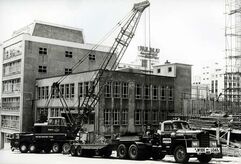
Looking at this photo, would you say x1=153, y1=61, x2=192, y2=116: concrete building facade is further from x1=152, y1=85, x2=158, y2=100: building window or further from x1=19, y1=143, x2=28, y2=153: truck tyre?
x1=19, y1=143, x2=28, y2=153: truck tyre

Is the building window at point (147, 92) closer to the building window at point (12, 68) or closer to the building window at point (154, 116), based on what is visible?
the building window at point (154, 116)

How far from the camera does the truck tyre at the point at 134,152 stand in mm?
23606

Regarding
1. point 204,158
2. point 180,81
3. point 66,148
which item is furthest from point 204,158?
point 180,81

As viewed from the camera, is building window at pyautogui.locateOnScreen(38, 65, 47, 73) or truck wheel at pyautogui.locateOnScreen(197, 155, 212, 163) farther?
building window at pyautogui.locateOnScreen(38, 65, 47, 73)

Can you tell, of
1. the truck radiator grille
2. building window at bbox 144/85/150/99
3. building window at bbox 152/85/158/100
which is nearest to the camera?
the truck radiator grille

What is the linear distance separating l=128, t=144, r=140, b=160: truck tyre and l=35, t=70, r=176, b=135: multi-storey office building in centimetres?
1873

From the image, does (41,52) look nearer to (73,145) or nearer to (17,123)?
(17,123)

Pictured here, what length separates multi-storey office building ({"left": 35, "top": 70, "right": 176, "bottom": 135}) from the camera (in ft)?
144

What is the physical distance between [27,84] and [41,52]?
230 inches

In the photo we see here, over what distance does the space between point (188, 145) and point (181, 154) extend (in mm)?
798

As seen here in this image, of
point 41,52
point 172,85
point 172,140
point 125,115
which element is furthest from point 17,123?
point 172,140

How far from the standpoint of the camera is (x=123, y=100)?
4600 cm

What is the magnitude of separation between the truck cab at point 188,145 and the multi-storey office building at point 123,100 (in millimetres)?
20036

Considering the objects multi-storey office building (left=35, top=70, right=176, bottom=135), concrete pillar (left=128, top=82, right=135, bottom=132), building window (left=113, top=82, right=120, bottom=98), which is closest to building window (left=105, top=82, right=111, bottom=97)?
multi-storey office building (left=35, top=70, right=176, bottom=135)
